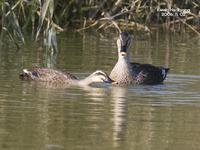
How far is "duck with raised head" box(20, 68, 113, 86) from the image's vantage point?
475 inches

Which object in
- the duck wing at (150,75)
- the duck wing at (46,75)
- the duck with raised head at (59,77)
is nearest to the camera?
the duck with raised head at (59,77)

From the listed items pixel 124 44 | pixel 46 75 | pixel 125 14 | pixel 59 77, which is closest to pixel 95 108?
pixel 59 77

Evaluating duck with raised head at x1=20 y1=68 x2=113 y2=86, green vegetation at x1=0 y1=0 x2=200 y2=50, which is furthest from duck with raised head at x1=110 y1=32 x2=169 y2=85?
green vegetation at x1=0 y1=0 x2=200 y2=50

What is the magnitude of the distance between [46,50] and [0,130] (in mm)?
6700

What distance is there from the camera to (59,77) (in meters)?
12.4

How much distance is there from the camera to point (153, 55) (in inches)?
626

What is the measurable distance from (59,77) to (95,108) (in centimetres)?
245

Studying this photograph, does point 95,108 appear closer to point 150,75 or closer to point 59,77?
point 59,77

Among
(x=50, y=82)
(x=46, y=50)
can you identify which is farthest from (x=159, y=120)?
(x=46, y=50)

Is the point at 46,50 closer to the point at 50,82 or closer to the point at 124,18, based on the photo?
the point at 50,82

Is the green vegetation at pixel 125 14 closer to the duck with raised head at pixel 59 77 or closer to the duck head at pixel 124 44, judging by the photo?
the duck head at pixel 124 44

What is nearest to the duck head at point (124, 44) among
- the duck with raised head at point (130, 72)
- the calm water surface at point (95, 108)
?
the duck with raised head at point (130, 72)

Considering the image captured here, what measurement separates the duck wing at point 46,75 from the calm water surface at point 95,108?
0.61ft

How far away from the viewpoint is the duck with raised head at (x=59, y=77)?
1206 centimetres
